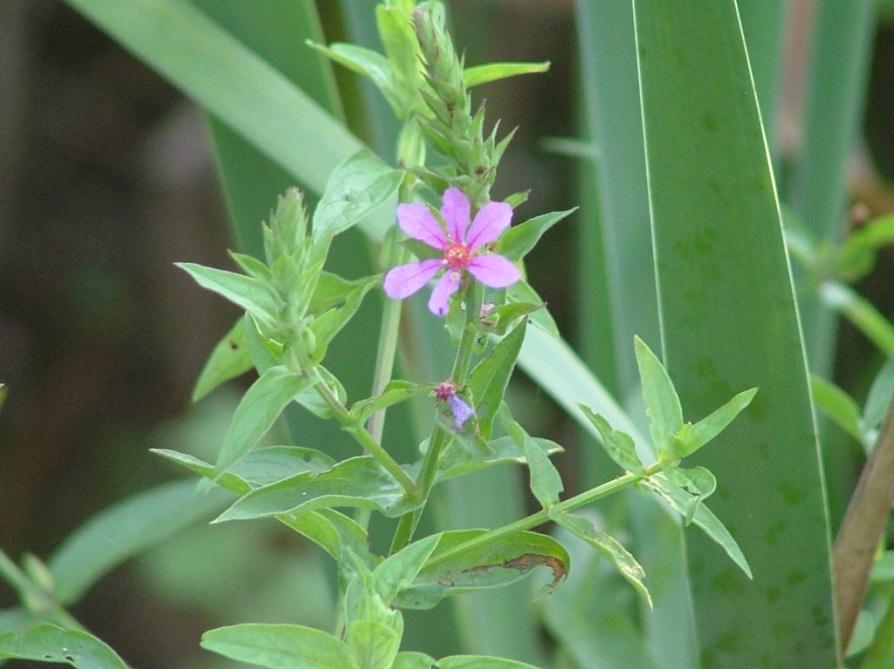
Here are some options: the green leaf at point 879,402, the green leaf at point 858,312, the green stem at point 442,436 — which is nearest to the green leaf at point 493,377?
the green stem at point 442,436

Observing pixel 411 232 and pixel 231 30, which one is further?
pixel 231 30

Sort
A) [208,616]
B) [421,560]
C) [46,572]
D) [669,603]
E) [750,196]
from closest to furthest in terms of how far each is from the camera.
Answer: [421,560] → [750,196] → [46,572] → [669,603] → [208,616]

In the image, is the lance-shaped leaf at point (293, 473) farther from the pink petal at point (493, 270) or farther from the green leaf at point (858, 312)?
the green leaf at point (858, 312)

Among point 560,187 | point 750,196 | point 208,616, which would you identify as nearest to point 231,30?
point 750,196

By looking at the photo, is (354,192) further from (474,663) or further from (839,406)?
(839,406)

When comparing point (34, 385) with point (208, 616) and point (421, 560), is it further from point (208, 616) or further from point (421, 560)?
point (421, 560)

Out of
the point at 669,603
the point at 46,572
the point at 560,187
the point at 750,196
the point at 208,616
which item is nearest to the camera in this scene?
the point at 750,196
